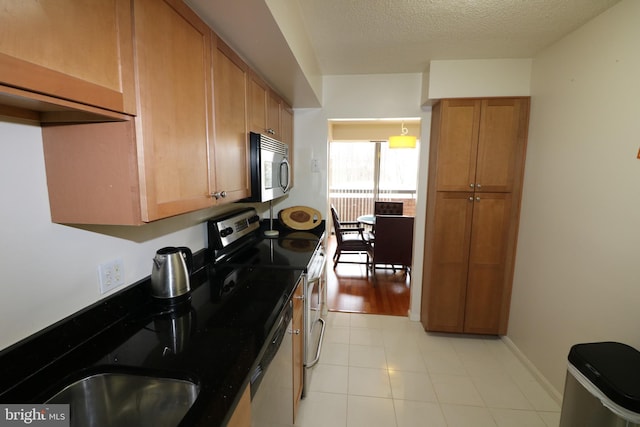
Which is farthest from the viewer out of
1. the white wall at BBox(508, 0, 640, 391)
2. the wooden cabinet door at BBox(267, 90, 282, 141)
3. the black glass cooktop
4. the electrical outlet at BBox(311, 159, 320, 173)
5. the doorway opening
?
the doorway opening

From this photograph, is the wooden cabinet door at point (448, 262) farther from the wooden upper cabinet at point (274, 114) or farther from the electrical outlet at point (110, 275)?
the electrical outlet at point (110, 275)

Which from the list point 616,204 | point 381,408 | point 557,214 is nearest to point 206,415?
point 381,408

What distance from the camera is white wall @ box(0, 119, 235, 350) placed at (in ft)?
2.67

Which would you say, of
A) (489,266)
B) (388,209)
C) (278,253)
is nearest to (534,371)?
(489,266)

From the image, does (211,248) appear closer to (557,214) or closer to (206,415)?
(206,415)

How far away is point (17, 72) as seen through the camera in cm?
52

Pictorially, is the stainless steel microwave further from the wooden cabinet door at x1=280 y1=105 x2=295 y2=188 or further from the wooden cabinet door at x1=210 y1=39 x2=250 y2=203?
the wooden cabinet door at x1=280 y1=105 x2=295 y2=188

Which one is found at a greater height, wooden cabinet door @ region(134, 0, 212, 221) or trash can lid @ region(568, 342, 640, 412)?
wooden cabinet door @ region(134, 0, 212, 221)

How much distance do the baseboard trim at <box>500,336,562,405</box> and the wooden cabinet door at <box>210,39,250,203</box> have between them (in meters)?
2.38

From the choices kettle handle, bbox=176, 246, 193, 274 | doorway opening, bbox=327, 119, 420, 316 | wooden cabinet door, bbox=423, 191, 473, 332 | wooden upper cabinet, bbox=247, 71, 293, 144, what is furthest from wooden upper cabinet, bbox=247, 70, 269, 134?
doorway opening, bbox=327, 119, 420, 316

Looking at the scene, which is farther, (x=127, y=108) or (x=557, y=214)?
(x=557, y=214)

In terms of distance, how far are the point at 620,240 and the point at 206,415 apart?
202 cm

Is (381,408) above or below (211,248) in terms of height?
below

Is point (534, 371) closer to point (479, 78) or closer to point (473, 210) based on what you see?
point (473, 210)
